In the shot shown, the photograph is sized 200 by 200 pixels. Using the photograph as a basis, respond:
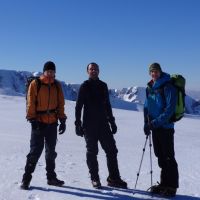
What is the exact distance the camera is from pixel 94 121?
7.84 meters

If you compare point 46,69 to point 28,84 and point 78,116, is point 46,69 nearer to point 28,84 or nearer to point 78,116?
point 28,84

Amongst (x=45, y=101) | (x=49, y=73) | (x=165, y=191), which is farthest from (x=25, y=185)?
(x=165, y=191)

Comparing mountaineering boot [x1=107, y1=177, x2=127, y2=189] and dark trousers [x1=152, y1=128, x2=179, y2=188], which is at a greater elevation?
dark trousers [x1=152, y1=128, x2=179, y2=188]

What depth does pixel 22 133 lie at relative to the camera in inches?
678

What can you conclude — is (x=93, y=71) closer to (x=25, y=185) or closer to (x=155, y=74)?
(x=155, y=74)

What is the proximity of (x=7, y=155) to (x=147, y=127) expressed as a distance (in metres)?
5.31

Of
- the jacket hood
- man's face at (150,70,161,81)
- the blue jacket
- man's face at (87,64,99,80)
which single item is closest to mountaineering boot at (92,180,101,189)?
the blue jacket

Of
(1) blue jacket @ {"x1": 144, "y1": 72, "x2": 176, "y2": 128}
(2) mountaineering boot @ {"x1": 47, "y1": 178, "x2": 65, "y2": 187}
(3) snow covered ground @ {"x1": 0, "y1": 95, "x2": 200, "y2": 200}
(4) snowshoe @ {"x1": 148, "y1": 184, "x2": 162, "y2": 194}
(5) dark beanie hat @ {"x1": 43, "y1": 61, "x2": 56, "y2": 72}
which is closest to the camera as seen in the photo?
(1) blue jacket @ {"x1": 144, "y1": 72, "x2": 176, "y2": 128}

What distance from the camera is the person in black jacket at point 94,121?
7.83 meters

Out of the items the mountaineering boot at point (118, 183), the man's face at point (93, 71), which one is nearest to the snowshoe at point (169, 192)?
the mountaineering boot at point (118, 183)

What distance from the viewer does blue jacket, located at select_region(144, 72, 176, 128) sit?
23.6 feet

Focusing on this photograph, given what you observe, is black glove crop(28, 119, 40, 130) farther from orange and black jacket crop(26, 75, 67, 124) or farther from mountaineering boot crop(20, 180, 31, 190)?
mountaineering boot crop(20, 180, 31, 190)

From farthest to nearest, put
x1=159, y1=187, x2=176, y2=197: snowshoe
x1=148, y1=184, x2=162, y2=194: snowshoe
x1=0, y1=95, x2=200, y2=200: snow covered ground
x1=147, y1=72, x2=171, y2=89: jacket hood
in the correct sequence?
1. x1=148, y1=184, x2=162, y2=194: snowshoe
2. x1=159, y1=187, x2=176, y2=197: snowshoe
3. x1=0, y1=95, x2=200, y2=200: snow covered ground
4. x1=147, y1=72, x2=171, y2=89: jacket hood

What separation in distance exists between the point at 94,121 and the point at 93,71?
38.8 inches
